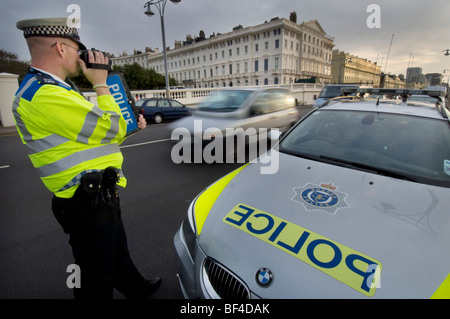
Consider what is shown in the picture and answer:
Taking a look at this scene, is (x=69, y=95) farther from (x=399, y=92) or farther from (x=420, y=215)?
(x=399, y=92)

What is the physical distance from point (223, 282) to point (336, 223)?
30.5 inches

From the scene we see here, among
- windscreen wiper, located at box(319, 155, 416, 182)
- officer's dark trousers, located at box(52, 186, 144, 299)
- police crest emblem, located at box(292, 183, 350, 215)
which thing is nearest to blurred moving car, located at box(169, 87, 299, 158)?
windscreen wiper, located at box(319, 155, 416, 182)

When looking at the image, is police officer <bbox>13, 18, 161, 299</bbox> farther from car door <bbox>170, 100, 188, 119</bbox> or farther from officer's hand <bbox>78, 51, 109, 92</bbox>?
car door <bbox>170, 100, 188, 119</bbox>

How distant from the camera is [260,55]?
5266cm

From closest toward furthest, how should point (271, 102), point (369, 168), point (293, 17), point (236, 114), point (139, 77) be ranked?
point (369, 168) < point (236, 114) < point (271, 102) < point (139, 77) < point (293, 17)

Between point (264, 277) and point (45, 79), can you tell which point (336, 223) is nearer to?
point (264, 277)

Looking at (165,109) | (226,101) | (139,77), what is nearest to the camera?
(226,101)

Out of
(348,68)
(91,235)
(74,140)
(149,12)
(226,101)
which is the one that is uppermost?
(348,68)

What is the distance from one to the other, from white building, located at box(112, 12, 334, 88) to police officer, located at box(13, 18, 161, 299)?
176ft

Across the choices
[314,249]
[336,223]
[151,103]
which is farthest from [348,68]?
[314,249]

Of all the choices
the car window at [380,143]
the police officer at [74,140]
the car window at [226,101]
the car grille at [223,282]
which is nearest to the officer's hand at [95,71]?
the police officer at [74,140]

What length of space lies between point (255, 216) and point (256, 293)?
1.56ft

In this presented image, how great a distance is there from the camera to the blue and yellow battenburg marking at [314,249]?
109 centimetres

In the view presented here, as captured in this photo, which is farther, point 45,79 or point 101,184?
point 101,184
